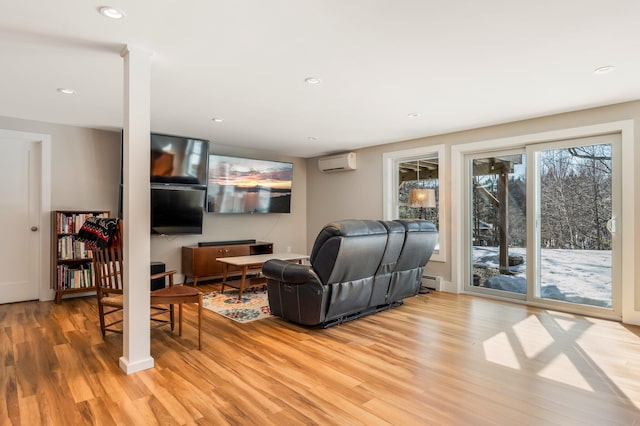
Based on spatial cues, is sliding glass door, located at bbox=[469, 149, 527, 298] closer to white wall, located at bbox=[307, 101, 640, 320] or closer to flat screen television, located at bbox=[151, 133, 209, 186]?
white wall, located at bbox=[307, 101, 640, 320]

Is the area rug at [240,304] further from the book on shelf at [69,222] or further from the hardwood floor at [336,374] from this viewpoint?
the book on shelf at [69,222]

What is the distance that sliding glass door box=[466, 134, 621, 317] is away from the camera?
13.3ft

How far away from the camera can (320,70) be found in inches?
121

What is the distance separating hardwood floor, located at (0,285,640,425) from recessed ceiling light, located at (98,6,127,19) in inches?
90.0

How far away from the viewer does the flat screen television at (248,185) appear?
6.08m

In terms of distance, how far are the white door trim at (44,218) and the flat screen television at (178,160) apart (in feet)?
4.11

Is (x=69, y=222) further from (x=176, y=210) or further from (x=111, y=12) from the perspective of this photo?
(x=111, y=12)

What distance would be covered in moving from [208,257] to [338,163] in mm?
2769

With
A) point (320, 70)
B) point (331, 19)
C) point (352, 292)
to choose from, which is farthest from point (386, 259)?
point (331, 19)

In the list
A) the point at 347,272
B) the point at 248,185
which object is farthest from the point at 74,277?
the point at 347,272

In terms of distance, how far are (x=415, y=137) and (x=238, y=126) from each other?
2639mm

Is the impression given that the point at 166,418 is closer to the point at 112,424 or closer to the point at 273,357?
the point at 112,424

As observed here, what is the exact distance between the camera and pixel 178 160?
5.36m

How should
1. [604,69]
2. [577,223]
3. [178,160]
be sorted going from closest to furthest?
[604,69], [577,223], [178,160]
